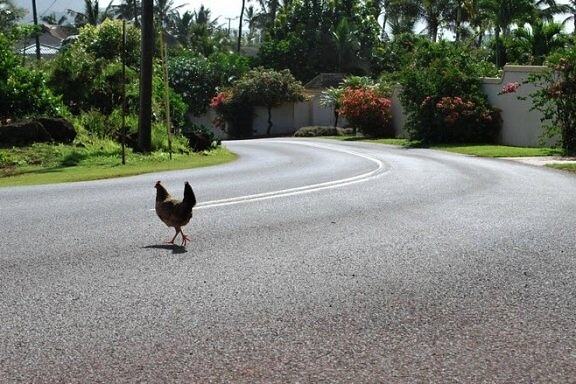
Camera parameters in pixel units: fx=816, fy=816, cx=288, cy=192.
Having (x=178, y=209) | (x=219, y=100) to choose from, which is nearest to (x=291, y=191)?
(x=178, y=209)

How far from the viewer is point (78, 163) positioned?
20.9 m

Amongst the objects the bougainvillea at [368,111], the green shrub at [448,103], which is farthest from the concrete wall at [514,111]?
the bougainvillea at [368,111]

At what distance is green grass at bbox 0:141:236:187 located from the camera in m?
17.6

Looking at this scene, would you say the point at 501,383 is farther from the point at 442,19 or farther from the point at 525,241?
the point at 442,19

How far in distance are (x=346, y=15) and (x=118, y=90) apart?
40342mm

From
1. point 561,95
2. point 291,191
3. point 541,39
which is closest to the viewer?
point 291,191

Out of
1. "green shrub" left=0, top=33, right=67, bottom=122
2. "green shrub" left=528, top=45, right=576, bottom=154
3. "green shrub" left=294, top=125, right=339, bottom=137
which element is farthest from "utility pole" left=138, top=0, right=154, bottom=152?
"green shrub" left=294, top=125, right=339, bottom=137

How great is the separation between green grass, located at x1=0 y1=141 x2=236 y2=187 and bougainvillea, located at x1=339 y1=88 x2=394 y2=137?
18007mm

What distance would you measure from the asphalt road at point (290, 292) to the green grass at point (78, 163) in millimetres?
5451

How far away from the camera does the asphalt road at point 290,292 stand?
470 cm

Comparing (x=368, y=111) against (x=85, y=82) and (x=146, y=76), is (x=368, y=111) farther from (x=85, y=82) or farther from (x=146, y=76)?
(x=146, y=76)

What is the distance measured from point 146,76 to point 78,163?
14.7 feet

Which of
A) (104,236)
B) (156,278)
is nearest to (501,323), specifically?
(156,278)

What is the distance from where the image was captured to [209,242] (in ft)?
28.0
